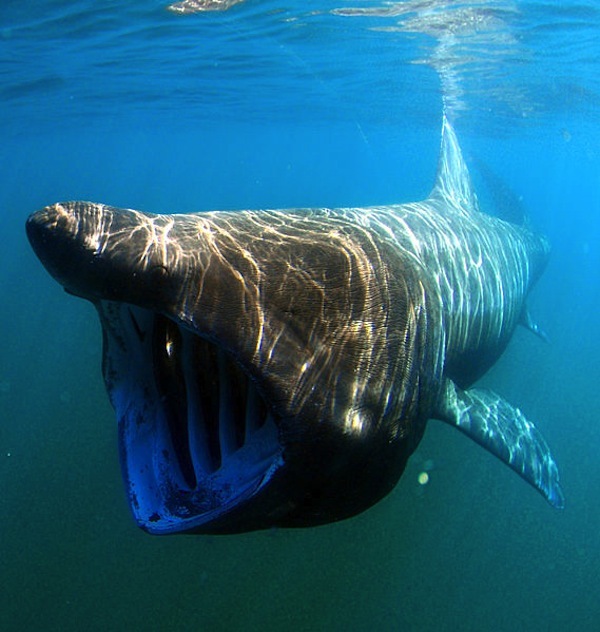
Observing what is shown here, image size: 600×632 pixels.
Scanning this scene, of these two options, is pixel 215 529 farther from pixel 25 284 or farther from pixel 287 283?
pixel 25 284

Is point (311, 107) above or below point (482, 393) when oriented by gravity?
below

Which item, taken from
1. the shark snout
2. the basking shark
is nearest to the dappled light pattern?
the basking shark

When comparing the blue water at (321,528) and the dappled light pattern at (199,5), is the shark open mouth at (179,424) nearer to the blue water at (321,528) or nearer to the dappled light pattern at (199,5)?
the blue water at (321,528)

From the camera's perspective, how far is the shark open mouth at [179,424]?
2854 millimetres

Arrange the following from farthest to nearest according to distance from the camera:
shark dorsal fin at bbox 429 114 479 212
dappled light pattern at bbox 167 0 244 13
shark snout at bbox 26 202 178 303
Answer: dappled light pattern at bbox 167 0 244 13, shark dorsal fin at bbox 429 114 479 212, shark snout at bbox 26 202 178 303

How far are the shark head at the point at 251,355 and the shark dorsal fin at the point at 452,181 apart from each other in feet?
13.5

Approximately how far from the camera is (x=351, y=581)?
7363 mm

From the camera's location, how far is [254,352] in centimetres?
254

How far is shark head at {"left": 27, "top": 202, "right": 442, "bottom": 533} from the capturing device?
2.49m

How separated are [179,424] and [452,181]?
6134 millimetres

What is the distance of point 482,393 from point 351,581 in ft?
11.4

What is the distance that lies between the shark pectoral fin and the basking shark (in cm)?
97

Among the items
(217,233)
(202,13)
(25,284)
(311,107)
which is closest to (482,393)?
(217,233)

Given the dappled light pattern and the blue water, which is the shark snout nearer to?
the blue water
